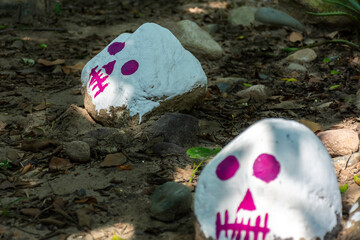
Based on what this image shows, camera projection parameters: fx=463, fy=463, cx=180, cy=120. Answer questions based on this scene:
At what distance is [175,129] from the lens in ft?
10.5

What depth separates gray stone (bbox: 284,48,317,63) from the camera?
4.85 m

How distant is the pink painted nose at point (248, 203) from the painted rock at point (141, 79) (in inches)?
61.3

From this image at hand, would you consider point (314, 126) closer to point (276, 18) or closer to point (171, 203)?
point (171, 203)

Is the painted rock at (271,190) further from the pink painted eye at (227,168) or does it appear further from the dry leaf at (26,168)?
the dry leaf at (26,168)

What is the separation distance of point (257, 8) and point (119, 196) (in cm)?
426

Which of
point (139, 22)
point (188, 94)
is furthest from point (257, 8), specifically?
point (188, 94)

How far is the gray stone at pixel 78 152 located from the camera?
2938mm

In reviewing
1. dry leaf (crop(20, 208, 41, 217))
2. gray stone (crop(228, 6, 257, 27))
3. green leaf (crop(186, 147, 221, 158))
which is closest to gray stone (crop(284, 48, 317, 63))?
gray stone (crop(228, 6, 257, 27))

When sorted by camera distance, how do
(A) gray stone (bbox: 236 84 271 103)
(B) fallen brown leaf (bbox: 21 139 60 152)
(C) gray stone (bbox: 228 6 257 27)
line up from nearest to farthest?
(B) fallen brown leaf (bbox: 21 139 60 152)
(A) gray stone (bbox: 236 84 271 103)
(C) gray stone (bbox: 228 6 257 27)

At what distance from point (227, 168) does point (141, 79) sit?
1.52 meters

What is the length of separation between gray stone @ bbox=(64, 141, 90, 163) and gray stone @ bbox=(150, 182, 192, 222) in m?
0.70

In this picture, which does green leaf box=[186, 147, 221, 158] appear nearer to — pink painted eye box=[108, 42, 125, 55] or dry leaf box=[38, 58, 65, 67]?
pink painted eye box=[108, 42, 125, 55]

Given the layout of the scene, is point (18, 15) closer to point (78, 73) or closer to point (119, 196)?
point (78, 73)

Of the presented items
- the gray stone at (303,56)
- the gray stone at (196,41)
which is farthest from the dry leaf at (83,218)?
the gray stone at (303,56)
